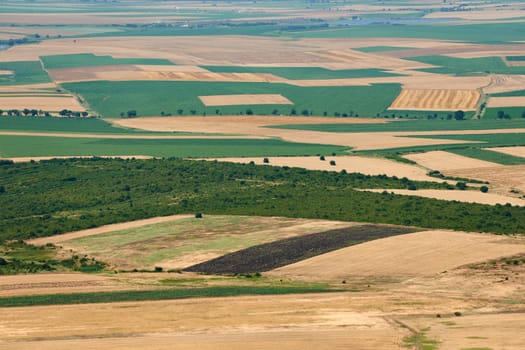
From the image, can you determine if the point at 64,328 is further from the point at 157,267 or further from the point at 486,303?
the point at 486,303

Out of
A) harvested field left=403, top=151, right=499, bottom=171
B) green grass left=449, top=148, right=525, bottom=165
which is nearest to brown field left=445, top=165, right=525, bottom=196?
harvested field left=403, top=151, right=499, bottom=171

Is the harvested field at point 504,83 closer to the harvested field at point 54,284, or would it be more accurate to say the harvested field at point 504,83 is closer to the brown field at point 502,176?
the brown field at point 502,176

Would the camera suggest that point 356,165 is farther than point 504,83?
No

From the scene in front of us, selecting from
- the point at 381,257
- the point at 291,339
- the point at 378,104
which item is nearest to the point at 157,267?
the point at 381,257

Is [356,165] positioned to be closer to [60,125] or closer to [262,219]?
[262,219]

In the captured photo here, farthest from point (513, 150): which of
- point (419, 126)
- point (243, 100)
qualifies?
point (243, 100)

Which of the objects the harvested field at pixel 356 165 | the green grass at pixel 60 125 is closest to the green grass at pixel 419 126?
the harvested field at pixel 356 165
